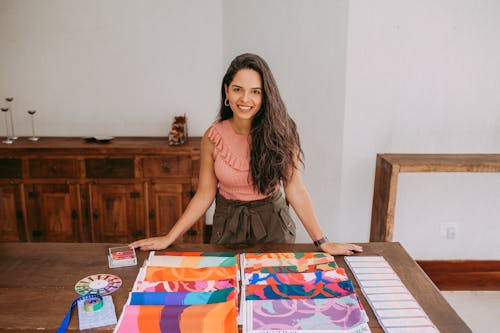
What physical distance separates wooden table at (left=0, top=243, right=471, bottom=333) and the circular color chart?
2 centimetres

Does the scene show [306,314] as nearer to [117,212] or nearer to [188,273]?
[188,273]

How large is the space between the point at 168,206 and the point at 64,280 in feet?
6.40

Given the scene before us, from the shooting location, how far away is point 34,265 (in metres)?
1.56

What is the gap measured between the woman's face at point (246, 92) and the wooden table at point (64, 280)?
22.0 inches

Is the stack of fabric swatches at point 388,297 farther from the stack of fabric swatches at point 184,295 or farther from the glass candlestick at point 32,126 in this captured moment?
the glass candlestick at point 32,126

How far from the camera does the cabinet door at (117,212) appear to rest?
3.38 metres

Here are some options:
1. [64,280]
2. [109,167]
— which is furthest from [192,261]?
[109,167]

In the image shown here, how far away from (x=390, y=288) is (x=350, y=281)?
127 millimetres

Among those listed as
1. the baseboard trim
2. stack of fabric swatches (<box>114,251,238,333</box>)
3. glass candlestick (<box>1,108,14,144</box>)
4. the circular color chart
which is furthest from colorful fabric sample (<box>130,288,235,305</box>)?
→ glass candlestick (<box>1,108,14,144</box>)

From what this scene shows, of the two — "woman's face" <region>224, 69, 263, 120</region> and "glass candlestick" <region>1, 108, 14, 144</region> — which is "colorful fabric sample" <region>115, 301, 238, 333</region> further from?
"glass candlestick" <region>1, 108, 14, 144</region>

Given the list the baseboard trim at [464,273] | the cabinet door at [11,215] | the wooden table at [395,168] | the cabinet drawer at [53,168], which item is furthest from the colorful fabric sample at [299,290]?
the cabinet door at [11,215]

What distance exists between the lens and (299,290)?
1367mm

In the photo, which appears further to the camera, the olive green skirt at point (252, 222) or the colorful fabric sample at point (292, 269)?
the olive green skirt at point (252, 222)

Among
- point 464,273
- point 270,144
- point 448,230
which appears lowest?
point 464,273
